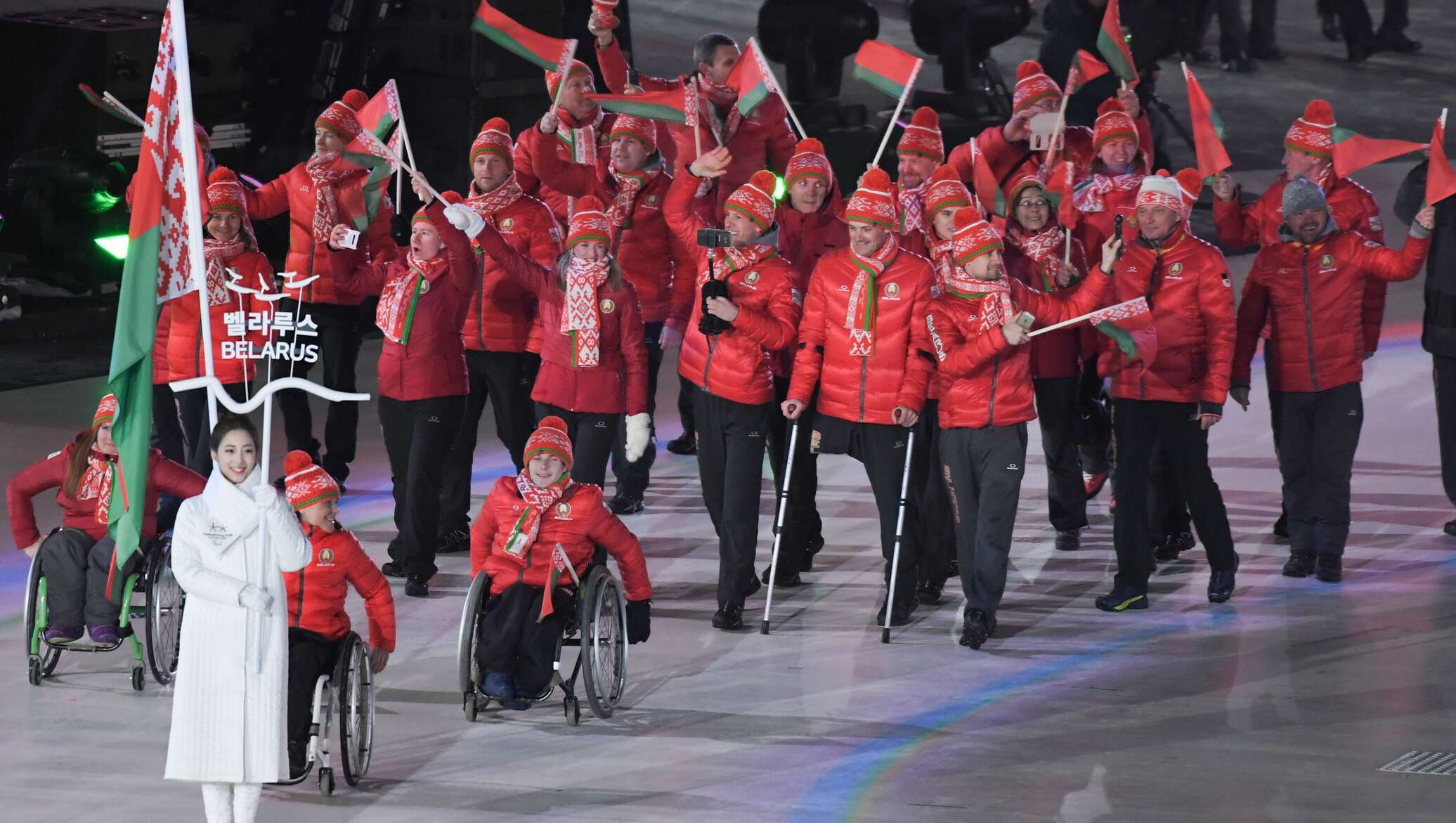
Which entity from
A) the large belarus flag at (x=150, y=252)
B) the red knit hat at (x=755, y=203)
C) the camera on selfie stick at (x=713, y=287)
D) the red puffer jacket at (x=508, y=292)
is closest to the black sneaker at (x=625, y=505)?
the red puffer jacket at (x=508, y=292)

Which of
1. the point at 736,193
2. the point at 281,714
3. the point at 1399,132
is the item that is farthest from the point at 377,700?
the point at 1399,132

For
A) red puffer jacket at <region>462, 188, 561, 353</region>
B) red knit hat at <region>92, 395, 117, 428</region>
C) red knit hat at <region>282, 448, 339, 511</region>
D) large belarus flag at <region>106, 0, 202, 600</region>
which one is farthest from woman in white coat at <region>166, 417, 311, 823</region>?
red puffer jacket at <region>462, 188, 561, 353</region>

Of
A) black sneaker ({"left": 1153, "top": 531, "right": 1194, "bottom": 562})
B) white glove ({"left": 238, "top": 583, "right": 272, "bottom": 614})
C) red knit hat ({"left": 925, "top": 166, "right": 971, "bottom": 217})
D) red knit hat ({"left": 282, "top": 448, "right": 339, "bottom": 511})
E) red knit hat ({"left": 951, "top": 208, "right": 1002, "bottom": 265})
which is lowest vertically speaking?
black sneaker ({"left": 1153, "top": 531, "right": 1194, "bottom": 562})

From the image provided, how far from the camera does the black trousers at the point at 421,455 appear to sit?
9344mm

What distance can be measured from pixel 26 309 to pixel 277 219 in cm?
187

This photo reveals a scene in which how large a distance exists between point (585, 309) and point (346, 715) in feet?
9.26

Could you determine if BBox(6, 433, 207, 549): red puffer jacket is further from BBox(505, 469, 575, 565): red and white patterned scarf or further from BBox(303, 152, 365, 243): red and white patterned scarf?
BBox(303, 152, 365, 243): red and white patterned scarf

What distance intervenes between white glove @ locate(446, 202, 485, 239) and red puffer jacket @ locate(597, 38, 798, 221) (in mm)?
1467

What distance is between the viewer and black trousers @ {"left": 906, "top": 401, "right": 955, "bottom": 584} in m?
9.27

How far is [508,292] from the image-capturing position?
9.89 meters

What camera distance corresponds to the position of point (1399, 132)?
17828 mm

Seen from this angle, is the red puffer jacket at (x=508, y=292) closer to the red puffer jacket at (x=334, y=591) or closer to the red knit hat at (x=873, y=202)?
the red knit hat at (x=873, y=202)

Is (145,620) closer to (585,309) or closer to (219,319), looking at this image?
(585,309)

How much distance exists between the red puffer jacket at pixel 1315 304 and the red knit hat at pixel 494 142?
11.8ft
